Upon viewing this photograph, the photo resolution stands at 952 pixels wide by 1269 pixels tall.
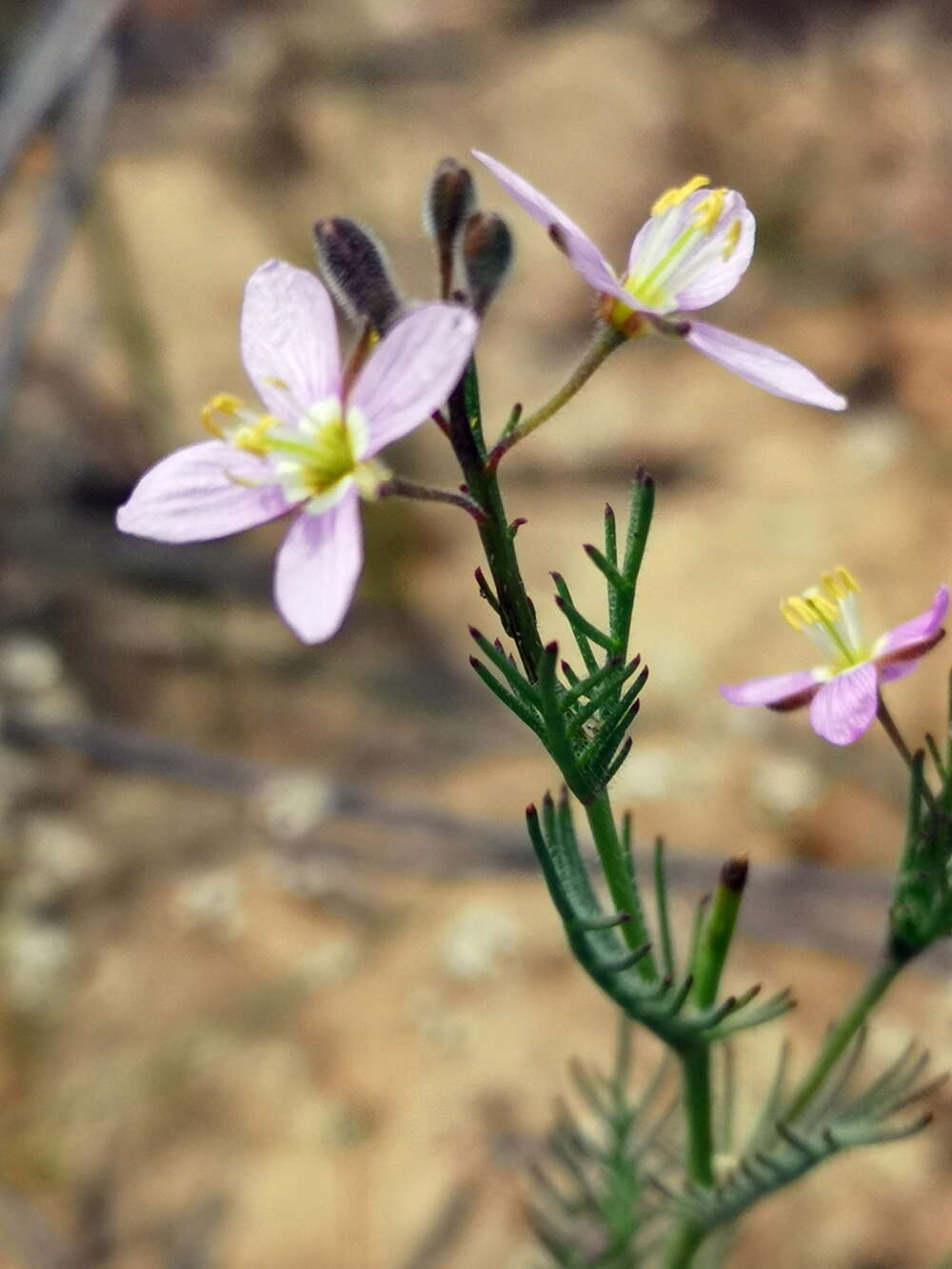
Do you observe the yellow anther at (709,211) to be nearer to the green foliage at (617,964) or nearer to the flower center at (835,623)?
the flower center at (835,623)

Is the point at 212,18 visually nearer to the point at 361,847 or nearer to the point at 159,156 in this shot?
the point at 159,156

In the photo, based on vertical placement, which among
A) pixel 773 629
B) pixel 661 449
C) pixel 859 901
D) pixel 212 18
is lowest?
pixel 859 901

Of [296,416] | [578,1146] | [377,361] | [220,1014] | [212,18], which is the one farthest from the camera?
[212,18]

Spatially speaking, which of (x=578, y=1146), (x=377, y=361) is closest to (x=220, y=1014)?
(x=578, y=1146)

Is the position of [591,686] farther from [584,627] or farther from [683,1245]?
[683,1245]

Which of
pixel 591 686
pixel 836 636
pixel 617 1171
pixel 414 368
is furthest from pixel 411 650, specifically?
pixel 414 368

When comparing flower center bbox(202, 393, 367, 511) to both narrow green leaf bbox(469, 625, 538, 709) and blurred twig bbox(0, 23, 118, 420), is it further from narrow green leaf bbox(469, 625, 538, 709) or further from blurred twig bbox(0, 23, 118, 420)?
blurred twig bbox(0, 23, 118, 420)
